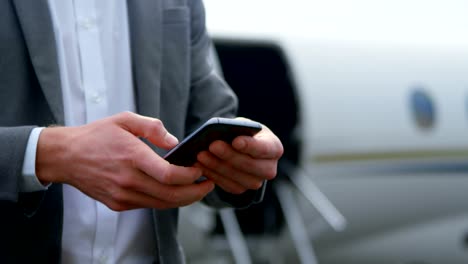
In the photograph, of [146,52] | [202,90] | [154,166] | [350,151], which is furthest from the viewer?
[350,151]

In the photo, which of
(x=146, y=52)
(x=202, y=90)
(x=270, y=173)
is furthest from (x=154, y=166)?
(x=202, y=90)

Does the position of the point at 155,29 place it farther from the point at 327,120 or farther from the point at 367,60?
the point at 367,60

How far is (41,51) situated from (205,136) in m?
0.35

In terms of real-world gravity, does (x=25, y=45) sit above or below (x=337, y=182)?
above

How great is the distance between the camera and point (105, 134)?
4.17 feet

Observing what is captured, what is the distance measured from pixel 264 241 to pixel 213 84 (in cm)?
535

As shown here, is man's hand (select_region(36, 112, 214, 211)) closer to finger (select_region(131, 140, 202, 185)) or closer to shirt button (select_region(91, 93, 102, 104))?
finger (select_region(131, 140, 202, 185))

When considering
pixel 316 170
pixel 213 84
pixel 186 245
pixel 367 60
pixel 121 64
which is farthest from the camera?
pixel 367 60

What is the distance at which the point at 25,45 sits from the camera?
1455 mm

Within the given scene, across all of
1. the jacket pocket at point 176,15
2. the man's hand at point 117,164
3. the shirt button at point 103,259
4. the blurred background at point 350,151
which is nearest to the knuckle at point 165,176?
the man's hand at point 117,164

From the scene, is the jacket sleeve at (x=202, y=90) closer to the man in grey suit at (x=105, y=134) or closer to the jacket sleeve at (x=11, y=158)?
the man in grey suit at (x=105, y=134)

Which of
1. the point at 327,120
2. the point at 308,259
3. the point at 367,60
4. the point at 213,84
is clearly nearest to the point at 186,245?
the point at 308,259

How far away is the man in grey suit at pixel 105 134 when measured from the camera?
1291mm

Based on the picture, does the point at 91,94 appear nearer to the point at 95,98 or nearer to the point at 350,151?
the point at 95,98
